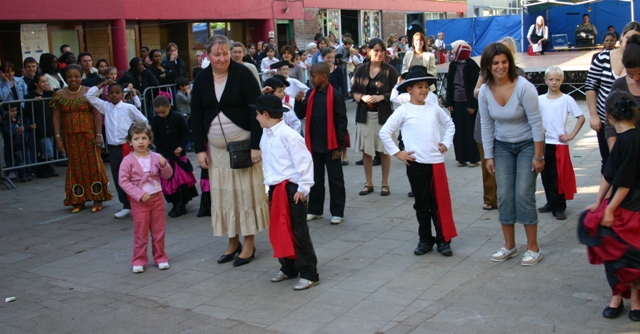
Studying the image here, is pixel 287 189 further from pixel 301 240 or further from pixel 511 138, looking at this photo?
pixel 511 138

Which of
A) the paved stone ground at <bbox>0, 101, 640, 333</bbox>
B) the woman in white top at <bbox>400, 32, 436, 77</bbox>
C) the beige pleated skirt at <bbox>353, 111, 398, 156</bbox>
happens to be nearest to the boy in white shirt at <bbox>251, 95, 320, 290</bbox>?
the paved stone ground at <bbox>0, 101, 640, 333</bbox>

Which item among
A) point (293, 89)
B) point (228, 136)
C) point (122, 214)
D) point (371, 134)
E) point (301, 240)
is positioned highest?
point (293, 89)

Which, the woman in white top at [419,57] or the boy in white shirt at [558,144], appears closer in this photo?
the boy in white shirt at [558,144]

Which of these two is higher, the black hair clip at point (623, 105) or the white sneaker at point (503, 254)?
the black hair clip at point (623, 105)

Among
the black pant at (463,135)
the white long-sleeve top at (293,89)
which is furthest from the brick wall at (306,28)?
the white long-sleeve top at (293,89)

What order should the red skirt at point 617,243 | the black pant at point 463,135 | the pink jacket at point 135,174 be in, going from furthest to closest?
the black pant at point 463,135, the pink jacket at point 135,174, the red skirt at point 617,243

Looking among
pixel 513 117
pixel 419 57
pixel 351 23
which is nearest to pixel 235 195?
pixel 513 117

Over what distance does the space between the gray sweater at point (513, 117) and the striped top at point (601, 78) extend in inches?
39.1

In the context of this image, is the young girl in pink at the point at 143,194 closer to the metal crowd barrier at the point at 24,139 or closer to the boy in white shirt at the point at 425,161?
the boy in white shirt at the point at 425,161

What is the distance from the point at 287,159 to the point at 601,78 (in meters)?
3.02

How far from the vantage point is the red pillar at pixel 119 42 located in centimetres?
1884

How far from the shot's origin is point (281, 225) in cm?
606

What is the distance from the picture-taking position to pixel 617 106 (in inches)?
195

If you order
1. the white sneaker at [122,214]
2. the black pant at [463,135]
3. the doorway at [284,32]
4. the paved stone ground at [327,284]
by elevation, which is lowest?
the paved stone ground at [327,284]
